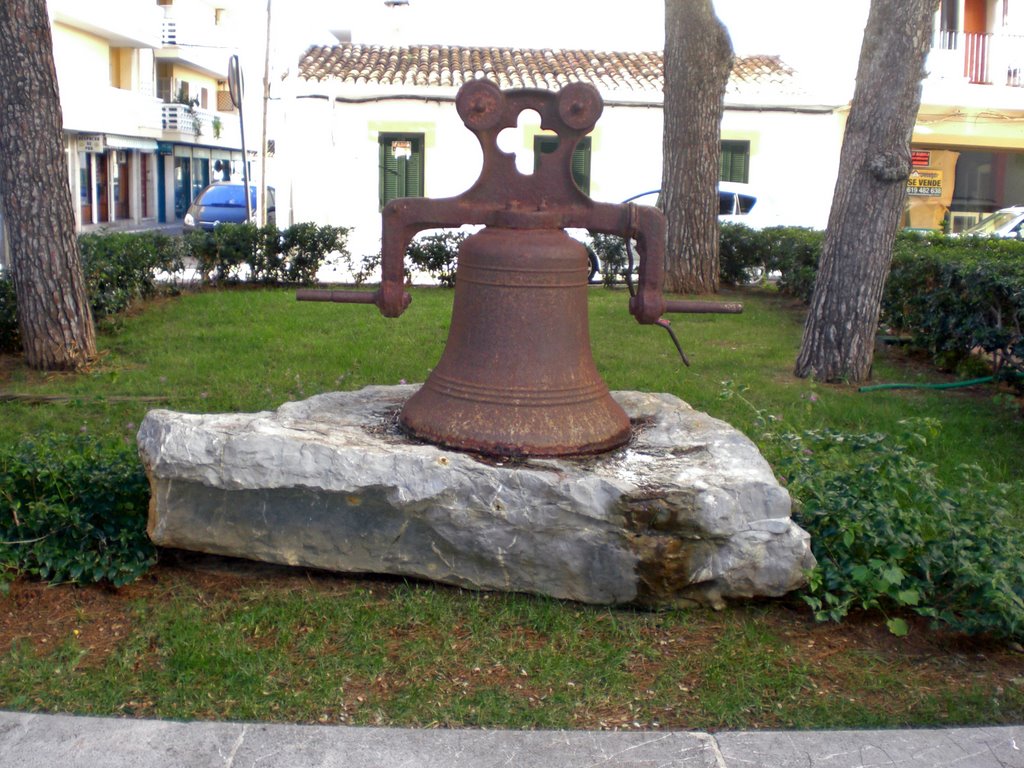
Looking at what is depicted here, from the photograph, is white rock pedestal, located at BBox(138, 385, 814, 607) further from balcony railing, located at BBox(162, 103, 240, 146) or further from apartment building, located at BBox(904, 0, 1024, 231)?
balcony railing, located at BBox(162, 103, 240, 146)

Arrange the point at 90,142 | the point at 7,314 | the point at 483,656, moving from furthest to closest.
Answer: the point at 90,142
the point at 7,314
the point at 483,656

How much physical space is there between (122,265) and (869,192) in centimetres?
675

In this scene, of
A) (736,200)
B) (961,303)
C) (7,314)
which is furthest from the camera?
(736,200)

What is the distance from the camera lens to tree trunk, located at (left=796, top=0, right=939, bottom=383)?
7449mm

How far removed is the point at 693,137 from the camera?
41.2 feet

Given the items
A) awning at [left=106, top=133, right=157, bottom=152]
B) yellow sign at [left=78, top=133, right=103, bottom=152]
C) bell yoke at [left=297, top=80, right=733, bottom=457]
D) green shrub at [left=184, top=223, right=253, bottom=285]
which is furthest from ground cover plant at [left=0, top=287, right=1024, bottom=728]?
awning at [left=106, top=133, right=157, bottom=152]

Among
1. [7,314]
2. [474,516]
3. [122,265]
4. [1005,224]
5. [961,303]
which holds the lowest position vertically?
[474,516]

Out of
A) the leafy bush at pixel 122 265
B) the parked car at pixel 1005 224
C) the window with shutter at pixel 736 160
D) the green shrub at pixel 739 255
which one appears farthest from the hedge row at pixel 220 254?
the parked car at pixel 1005 224

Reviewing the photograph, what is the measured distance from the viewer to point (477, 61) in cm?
2314

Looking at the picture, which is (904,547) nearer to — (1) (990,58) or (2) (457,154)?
(2) (457,154)

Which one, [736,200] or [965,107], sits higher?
[965,107]

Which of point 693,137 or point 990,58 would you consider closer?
point 693,137

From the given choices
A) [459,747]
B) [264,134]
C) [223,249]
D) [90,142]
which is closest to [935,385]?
[459,747]

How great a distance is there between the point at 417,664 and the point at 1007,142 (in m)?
23.9
